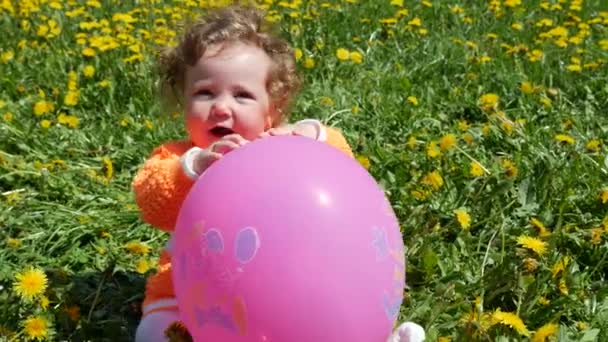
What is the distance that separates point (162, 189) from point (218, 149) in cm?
22

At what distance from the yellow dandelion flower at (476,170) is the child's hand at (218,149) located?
1.15 metres

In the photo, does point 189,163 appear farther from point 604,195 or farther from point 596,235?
point 604,195

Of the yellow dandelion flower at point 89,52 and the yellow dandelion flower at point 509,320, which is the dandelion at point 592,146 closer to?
the yellow dandelion flower at point 509,320

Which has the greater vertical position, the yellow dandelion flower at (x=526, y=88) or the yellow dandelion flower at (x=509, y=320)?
the yellow dandelion flower at (x=509, y=320)

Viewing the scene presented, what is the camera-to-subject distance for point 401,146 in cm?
344

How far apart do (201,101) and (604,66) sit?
2.66m

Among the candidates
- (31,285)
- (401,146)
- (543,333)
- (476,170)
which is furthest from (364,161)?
(31,285)

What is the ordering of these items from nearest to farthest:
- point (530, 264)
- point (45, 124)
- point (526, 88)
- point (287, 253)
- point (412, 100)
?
1. point (287, 253)
2. point (530, 264)
3. point (45, 124)
4. point (412, 100)
5. point (526, 88)

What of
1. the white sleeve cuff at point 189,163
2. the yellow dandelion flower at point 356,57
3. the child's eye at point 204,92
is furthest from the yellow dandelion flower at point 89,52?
the white sleeve cuff at point 189,163

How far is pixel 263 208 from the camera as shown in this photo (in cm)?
176

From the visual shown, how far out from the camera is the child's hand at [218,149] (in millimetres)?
2039

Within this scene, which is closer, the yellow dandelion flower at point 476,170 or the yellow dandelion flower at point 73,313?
the yellow dandelion flower at point 73,313

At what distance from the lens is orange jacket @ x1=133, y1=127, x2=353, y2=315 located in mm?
2209

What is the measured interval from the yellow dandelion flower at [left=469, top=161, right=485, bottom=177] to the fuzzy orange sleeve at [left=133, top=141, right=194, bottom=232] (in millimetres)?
1100
